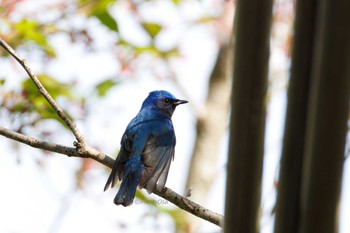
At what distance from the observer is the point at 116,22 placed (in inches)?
157

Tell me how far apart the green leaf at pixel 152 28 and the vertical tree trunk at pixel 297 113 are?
3933 mm

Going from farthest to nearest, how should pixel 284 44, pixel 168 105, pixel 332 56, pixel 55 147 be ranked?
pixel 284 44
pixel 168 105
pixel 55 147
pixel 332 56

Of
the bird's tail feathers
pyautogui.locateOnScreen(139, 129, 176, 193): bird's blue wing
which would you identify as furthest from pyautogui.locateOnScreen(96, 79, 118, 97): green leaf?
the bird's tail feathers

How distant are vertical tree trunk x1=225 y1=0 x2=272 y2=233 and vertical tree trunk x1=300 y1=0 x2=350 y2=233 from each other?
8 cm

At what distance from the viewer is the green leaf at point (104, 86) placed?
4.53 metres

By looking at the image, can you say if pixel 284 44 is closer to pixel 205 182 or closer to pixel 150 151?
pixel 205 182

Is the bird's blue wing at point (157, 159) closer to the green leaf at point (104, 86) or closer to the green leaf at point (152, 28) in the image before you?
the green leaf at point (104, 86)

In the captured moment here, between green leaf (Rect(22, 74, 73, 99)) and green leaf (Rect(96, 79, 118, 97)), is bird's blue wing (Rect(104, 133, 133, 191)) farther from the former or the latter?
green leaf (Rect(22, 74, 73, 99))

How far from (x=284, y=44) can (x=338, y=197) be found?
6493mm

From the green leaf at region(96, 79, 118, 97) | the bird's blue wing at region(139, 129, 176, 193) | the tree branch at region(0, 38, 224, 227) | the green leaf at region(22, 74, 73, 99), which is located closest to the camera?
the tree branch at region(0, 38, 224, 227)

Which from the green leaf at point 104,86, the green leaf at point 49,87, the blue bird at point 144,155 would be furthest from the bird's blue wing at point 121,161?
the green leaf at point 49,87

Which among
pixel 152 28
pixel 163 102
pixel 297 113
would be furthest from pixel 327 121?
pixel 163 102

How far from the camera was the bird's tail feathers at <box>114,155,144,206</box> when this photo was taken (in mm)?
3895

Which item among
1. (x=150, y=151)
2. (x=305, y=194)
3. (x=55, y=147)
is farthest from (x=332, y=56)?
(x=150, y=151)
